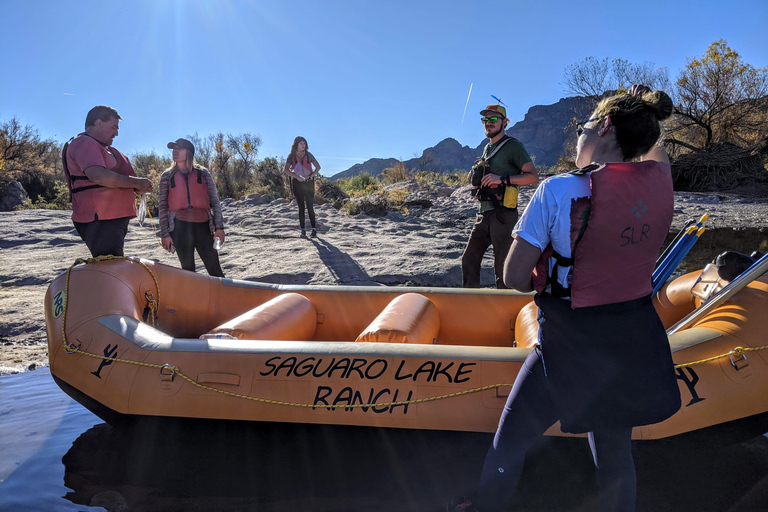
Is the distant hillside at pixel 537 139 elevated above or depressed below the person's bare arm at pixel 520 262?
above

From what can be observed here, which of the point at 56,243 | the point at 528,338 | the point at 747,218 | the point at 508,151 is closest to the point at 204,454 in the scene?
the point at 528,338

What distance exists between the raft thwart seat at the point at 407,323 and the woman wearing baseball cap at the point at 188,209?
1865 mm

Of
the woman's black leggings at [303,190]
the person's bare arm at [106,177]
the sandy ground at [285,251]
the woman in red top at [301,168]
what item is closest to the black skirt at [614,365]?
the person's bare arm at [106,177]

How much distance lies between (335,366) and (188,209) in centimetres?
238

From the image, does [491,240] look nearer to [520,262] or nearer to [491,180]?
[491,180]

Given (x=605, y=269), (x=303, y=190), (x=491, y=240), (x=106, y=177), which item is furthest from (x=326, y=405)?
(x=303, y=190)

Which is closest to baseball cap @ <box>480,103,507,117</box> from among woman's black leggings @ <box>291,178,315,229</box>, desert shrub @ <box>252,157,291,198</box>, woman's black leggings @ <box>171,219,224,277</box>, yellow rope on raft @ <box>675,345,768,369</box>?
yellow rope on raft @ <box>675,345,768,369</box>

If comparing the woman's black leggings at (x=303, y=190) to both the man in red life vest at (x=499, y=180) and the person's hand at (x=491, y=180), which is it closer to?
the man in red life vest at (x=499, y=180)

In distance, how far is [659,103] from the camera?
1.30 metres

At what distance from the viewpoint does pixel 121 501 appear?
230cm

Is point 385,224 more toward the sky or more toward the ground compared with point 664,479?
more toward the sky

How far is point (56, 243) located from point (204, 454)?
23.5 feet

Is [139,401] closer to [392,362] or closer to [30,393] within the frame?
[392,362]

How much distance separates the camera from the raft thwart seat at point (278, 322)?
2.77 metres
